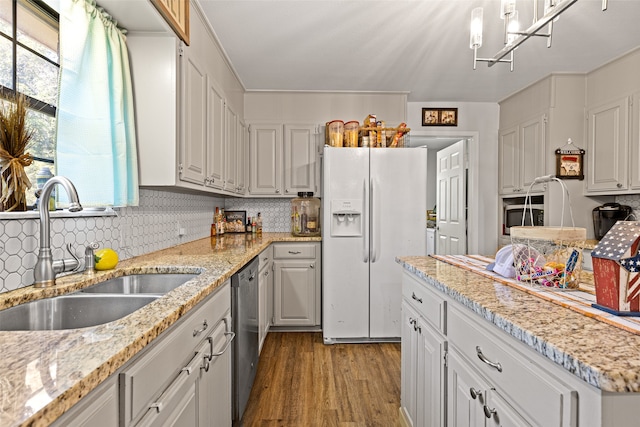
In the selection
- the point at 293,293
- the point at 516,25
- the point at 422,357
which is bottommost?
the point at 293,293

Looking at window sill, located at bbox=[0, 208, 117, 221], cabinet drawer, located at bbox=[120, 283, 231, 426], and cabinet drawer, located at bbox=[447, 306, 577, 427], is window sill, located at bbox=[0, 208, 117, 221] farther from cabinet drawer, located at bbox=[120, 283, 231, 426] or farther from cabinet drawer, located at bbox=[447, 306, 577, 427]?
cabinet drawer, located at bbox=[447, 306, 577, 427]

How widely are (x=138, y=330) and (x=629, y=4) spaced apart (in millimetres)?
3348

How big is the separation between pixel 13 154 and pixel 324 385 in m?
2.13

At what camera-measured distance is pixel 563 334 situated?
748mm

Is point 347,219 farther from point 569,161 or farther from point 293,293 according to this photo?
point 569,161

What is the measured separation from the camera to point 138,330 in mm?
811

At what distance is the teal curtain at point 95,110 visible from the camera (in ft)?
5.04

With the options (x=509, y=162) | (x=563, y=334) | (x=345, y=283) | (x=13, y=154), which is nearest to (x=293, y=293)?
(x=345, y=283)

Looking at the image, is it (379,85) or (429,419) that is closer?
(429,419)

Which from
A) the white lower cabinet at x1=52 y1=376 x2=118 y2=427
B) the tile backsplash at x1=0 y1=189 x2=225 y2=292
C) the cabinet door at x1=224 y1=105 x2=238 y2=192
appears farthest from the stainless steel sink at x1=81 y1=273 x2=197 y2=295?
the cabinet door at x1=224 y1=105 x2=238 y2=192

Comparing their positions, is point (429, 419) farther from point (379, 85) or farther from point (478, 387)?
point (379, 85)

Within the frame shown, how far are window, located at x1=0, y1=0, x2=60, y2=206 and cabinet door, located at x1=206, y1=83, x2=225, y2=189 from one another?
998mm

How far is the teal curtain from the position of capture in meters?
1.54

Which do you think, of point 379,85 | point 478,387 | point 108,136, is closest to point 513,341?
point 478,387
